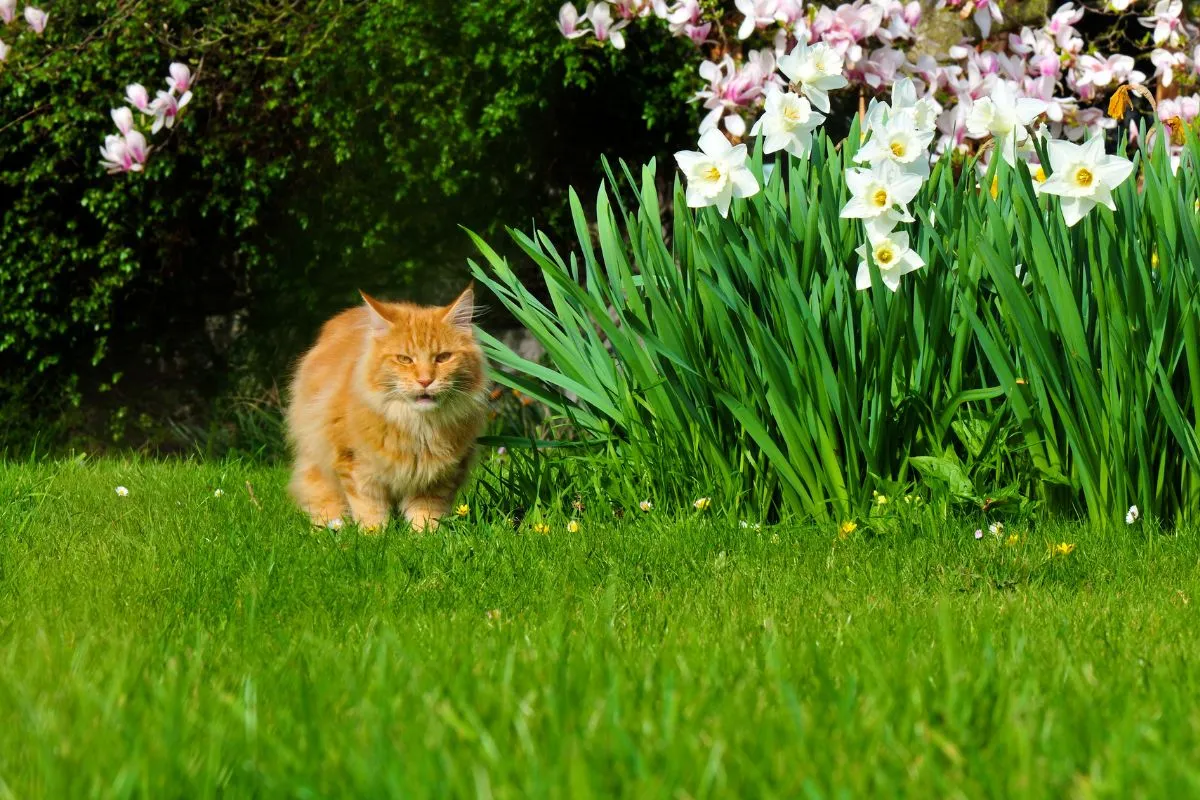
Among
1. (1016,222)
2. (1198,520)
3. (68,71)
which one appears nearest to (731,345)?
(1016,222)

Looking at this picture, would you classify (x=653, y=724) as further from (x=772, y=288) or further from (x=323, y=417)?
(x=323, y=417)

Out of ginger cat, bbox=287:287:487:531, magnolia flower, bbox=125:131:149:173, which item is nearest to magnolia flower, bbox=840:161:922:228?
ginger cat, bbox=287:287:487:531

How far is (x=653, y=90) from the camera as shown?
18.5ft

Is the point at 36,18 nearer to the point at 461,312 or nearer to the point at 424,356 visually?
the point at 461,312

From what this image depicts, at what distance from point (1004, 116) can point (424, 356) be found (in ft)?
5.46

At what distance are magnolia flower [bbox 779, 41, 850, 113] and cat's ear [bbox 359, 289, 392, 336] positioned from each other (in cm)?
130

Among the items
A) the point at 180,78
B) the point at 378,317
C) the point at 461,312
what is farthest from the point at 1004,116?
the point at 180,78

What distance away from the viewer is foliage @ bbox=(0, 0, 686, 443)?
5531 millimetres

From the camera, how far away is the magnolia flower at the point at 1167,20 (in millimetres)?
5336

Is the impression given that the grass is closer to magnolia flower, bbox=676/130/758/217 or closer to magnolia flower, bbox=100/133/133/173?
magnolia flower, bbox=676/130/758/217

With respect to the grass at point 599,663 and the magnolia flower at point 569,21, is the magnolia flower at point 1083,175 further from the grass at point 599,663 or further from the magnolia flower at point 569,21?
the magnolia flower at point 569,21

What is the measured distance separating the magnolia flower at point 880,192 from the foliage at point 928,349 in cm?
21

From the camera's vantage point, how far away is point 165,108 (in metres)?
5.19

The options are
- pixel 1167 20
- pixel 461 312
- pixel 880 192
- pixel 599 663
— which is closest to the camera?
pixel 599 663
